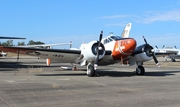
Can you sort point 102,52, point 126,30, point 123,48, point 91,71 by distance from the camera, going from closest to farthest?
point 123,48
point 91,71
point 102,52
point 126,30

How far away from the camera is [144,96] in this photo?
8875 millimetres

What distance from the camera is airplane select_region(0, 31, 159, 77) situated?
54.4ft

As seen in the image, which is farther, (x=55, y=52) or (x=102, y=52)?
(x=55, y=52)

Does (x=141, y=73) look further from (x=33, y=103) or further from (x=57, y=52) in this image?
(x=33, y=103)

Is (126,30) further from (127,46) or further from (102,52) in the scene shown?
(127,46)

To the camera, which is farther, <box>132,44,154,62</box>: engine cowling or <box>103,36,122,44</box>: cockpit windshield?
<box>132,44,154,62</box>: engine cowling

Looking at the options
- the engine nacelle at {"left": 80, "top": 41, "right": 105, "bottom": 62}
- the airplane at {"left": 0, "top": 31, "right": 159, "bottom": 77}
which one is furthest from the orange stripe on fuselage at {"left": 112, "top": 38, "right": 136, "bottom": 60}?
the engine nacelle at {"left": 80, "top": 41, "right": 105, "bottom": 62}

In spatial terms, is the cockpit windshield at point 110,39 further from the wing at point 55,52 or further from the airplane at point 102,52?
the wing at point 55,52

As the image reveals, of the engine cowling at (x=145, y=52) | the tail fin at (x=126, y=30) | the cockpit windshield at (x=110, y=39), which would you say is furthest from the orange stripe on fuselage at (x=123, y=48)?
the tail fin at (x=126, y=30)

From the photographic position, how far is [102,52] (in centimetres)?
1686

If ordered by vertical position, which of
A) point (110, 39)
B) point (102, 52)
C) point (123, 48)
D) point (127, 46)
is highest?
point (110, 39)

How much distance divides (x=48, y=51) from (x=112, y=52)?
446cm

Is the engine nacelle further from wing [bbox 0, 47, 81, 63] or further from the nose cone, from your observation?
the nose cone

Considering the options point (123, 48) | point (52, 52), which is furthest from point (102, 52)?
point (52, 52)
